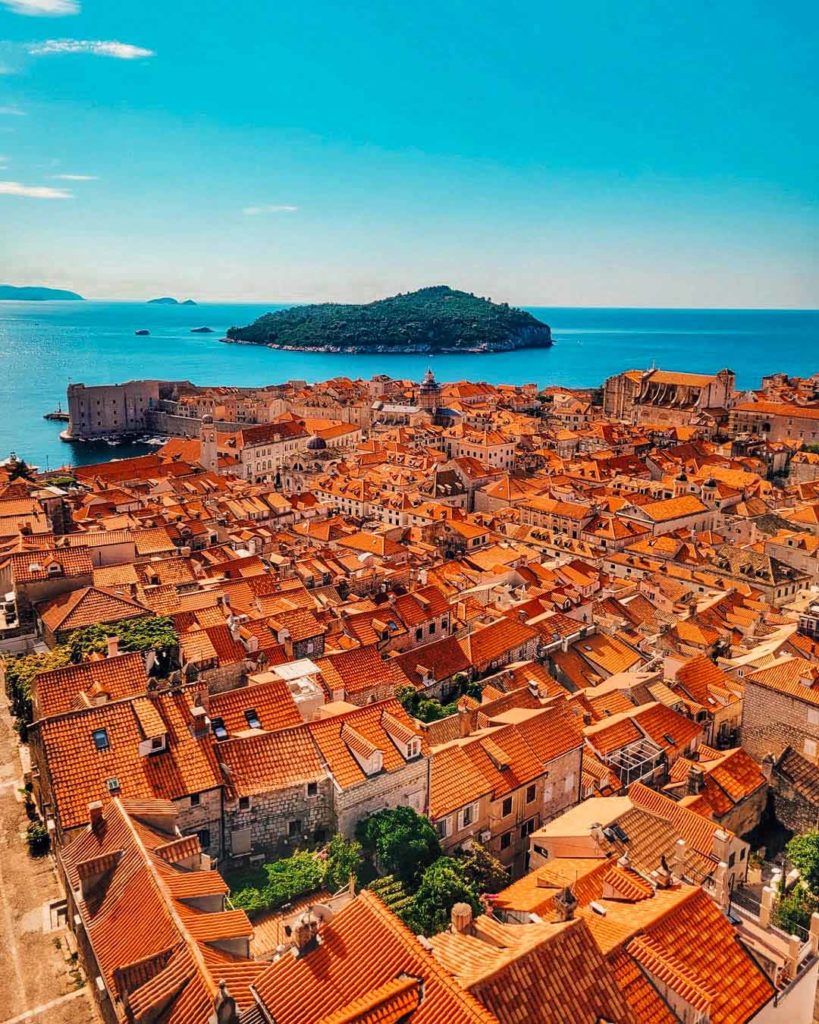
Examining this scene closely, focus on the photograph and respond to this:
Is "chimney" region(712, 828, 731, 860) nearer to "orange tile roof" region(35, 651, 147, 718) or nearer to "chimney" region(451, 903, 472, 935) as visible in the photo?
"chimney" region(451, 903, 472, 935)

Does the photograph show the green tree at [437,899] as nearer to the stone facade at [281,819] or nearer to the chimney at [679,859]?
the stone facade at [281,819]

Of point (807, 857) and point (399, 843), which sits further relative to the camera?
point (807, 857)

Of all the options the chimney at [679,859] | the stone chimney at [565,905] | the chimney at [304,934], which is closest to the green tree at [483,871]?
the chimney at [679,859]

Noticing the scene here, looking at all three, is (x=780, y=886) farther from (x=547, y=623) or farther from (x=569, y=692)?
(x=547, y=623)

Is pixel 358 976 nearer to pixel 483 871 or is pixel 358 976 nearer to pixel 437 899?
pixel 437 899

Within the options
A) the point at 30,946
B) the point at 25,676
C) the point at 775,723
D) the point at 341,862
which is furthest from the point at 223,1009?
the point at 775,723

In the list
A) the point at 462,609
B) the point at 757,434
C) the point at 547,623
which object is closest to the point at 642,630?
the point at 547,623
